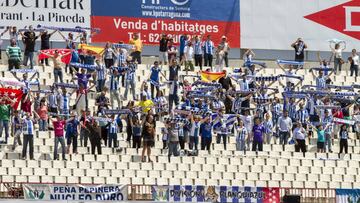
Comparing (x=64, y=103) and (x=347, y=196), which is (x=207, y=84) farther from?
(x=347, y=196)

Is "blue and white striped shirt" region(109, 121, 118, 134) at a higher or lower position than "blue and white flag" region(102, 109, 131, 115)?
lower

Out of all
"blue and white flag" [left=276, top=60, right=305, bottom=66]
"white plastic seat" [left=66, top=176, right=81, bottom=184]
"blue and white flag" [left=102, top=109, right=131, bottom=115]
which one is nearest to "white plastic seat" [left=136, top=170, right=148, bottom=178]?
"white plastic seat" [left=66, top=176, right=81, bottom=184]

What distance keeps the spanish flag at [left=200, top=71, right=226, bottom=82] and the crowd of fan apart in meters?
0.42

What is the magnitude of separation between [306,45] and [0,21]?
1089 centimetres

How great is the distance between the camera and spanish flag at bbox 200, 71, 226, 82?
52344mm

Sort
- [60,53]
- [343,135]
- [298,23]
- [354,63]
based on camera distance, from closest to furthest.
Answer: [343,135], [60,53], [354,63], [298,23]

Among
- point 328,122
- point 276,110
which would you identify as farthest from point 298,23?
point 328,122

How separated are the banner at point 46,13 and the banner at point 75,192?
12.6 m

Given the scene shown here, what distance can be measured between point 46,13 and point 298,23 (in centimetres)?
950

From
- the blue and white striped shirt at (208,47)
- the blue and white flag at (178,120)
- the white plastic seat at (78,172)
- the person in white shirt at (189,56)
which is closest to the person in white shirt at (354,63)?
the blue and white striped shirt at (208,47)

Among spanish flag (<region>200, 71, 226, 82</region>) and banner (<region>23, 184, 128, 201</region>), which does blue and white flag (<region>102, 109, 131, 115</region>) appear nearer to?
banner (<region>23, 184, 128, 201</region>)

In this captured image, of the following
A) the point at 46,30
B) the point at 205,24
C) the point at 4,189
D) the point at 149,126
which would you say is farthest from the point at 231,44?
the point at 4,189

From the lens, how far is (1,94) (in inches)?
1879

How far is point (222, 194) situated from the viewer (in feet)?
143
